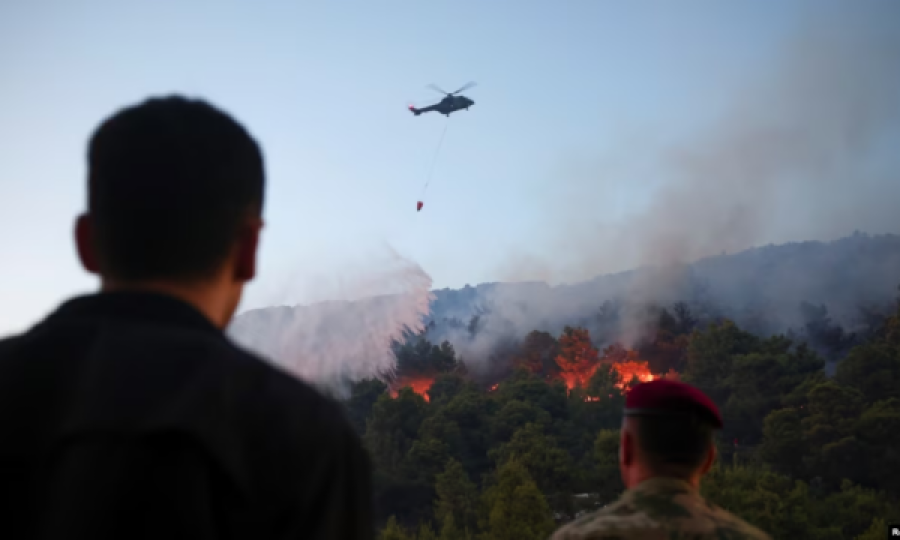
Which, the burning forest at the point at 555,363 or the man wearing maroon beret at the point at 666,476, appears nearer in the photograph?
the man wearing maroon beret at the point at 666,476

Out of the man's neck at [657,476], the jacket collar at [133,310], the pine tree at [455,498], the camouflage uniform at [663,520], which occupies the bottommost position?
the pine tree at [455,498]

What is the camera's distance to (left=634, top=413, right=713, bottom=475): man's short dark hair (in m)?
3.29

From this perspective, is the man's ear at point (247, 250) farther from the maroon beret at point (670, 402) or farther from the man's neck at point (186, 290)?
the maroon beret at point (670, 402)

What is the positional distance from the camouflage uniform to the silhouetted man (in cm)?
222

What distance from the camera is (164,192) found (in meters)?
1.45

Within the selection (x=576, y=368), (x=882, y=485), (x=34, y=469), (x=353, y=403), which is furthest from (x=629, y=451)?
(x=576, y=368)

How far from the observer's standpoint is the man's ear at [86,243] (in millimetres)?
1518

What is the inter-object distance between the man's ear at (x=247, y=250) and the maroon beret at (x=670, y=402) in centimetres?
220

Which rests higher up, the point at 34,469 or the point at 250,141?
the point at 250,141

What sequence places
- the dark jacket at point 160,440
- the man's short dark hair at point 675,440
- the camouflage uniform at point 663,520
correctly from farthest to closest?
1. the man's short dark hair at point 675,440
2. the camouflage uniform at point 663,520
3. the dark jacket at point 160,440

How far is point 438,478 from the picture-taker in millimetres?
32594

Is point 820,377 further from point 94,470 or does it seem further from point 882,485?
point 94,470

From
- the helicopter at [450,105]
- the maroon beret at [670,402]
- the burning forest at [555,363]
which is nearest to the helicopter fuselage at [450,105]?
the helicopter at [450,105]

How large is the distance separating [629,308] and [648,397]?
84.8 meters
